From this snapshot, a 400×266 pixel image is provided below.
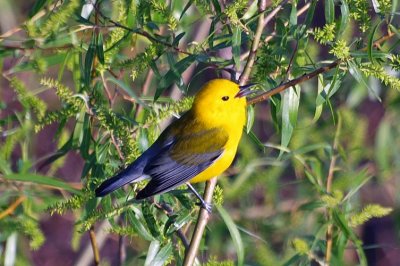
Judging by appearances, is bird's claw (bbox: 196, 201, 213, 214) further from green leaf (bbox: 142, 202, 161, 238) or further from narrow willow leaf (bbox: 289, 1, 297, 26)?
narrow willow leaf (bbox: 289, 1, 297, 26)

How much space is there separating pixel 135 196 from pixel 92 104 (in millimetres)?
449

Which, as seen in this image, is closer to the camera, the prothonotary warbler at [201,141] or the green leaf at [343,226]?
the green leaf at [343,226]

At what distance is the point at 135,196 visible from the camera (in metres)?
4.12

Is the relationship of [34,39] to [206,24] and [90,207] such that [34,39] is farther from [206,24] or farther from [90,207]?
[206,24]

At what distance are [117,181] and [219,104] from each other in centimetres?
98

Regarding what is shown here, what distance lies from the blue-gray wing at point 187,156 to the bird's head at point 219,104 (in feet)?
0.28

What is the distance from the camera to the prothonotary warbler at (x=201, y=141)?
4.66 metres

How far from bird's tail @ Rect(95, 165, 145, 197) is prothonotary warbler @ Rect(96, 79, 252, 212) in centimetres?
4

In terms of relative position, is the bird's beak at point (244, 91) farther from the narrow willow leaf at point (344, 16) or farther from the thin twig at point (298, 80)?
the narrow willow leaf at point (344, 16)

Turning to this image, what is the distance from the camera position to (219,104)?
4934 mm

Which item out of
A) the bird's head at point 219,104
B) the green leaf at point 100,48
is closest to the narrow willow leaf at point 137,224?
the green leaf at point 100,48

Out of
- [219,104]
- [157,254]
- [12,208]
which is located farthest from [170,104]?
[12,208]

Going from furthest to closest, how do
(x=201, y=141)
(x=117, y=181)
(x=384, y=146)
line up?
(x=384, y=146) → (x=201, y=141) → (x=117, y=181)

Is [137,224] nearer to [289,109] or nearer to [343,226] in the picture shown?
[289,109]
